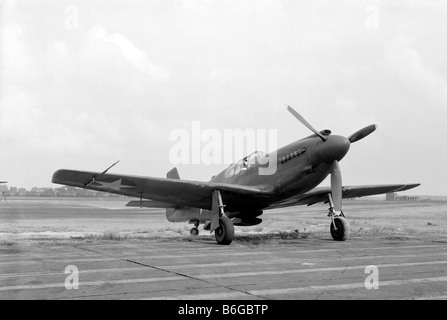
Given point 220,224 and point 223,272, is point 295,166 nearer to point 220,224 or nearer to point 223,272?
point 220,224

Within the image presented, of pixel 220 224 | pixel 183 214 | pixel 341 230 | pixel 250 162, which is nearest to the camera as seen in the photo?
pixel 220 224

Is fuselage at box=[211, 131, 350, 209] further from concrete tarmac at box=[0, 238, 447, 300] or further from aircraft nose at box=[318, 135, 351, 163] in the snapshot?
concrete tarmac at box=[0, 238, 447, 300]

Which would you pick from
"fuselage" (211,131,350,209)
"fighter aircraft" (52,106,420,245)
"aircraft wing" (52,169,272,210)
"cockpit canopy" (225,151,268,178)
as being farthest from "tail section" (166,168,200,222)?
"fuselage" (211,131,350,209)

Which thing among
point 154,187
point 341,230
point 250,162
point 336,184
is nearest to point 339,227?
point 341,230

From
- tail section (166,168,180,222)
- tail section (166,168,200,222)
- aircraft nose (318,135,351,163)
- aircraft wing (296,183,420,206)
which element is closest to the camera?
aircraft nose (318,135,351,163)

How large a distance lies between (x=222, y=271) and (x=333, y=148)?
6676 millimetres

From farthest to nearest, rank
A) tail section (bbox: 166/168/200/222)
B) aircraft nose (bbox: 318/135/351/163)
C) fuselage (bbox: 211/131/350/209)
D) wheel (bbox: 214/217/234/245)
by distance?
tail section (bbox: 166/168/200/222), wheel (bbox: 214/217/234/245), fuselage (bbox: 211/131/350/209), aircraft nose (bbox: 318/135/351/163)

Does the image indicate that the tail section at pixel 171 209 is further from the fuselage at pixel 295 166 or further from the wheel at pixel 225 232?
the wheel at pixel 225 232

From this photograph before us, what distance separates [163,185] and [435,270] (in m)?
8.64

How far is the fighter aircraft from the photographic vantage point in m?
14.6

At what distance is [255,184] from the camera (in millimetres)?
16484

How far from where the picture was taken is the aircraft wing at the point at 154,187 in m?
14.1
